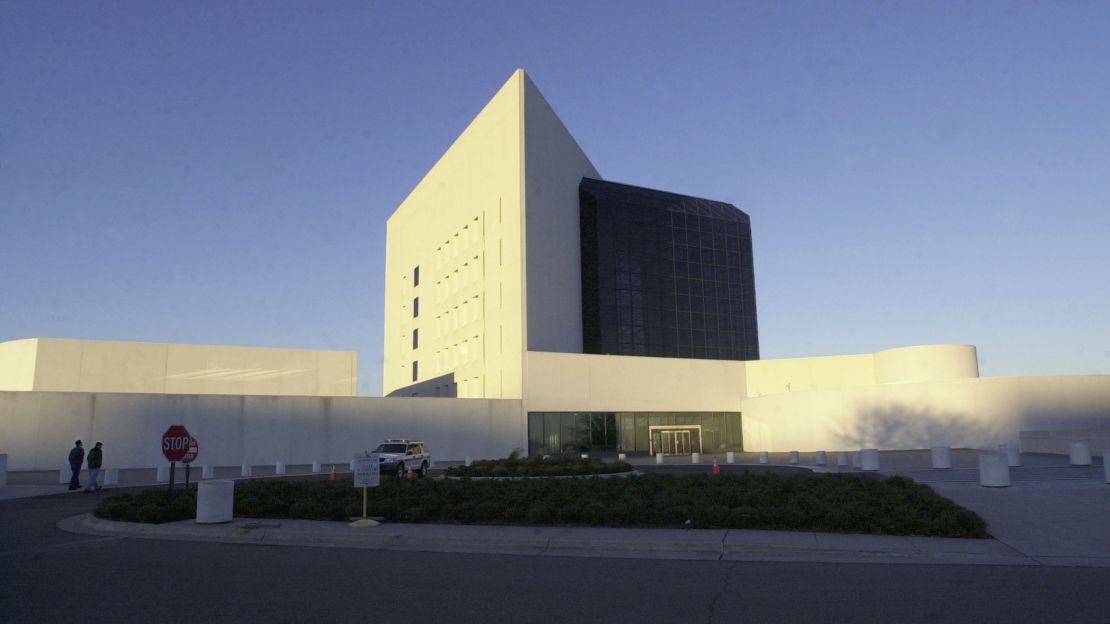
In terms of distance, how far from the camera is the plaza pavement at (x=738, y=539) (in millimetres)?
11914

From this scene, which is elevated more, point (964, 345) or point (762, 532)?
point (964, 345)

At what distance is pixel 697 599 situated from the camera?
889 cm

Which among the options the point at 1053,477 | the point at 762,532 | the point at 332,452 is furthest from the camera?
the point at 332,452

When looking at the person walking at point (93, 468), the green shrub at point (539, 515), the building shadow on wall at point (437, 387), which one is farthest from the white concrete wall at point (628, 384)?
the green shrub at point (539, 515)

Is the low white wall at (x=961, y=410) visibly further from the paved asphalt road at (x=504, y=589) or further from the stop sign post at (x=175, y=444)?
the stop sign post at (x=175, y=444)

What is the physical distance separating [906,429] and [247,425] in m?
39.9

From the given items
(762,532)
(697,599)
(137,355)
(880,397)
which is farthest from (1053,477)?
(137,355)

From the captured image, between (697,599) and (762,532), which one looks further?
(762,532)

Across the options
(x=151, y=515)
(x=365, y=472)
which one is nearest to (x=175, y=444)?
(x=151, y=515)

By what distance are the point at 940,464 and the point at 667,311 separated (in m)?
33.5

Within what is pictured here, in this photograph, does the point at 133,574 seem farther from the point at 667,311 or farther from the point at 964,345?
the point at 964,345

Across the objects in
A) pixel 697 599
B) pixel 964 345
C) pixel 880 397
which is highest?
pixel 964 345

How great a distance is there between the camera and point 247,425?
46.6m

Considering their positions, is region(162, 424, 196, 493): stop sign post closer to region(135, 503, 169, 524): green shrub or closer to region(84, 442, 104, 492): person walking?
region(135, 503, 169, 524): green shrub
